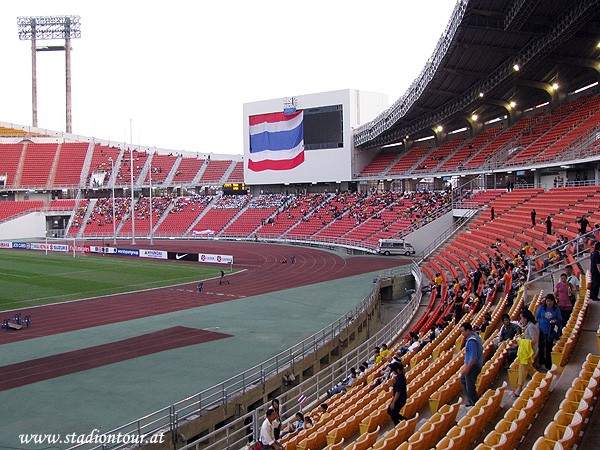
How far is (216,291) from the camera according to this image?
3044 cm

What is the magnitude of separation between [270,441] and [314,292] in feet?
68.3

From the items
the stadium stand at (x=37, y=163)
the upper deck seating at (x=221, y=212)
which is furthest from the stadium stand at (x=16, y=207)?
the upper deck seating at (x=221, y=212)

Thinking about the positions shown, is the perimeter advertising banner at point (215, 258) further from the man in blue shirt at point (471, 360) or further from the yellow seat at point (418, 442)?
the yellow seat at point (418, 442)

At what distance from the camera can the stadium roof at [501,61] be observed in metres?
28.1

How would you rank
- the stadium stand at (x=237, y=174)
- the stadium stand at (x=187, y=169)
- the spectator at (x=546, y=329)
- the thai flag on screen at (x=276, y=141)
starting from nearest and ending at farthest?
1. the spectator at (x=546, y=329)
2. the thai flag on screen at (x=276, y=141)
3. the stadium stand at (x=237, y=174)
4. the stadium stand at (x=187, y=169)

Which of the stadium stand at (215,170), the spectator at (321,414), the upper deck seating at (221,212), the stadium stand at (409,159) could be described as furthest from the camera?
the stadium stand at (215,170)

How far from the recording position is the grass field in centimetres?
2928

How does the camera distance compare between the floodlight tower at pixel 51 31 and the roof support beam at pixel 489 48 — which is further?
the floodlight tower at pixel 51 31

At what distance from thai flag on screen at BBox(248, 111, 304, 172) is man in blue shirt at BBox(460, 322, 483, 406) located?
56.4m

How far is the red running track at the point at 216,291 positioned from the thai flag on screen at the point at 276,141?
16.8m

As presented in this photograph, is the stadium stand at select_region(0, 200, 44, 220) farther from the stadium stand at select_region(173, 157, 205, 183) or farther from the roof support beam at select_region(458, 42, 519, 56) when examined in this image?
the roof support beam at select_region(458, 42, 519, 56)

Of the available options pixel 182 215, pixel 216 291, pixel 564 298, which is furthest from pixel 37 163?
pixel 564 298

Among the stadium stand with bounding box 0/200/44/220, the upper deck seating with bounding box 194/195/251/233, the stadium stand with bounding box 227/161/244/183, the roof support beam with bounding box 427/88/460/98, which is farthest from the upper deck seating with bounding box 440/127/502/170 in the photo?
the stadium stand with bounding box 0/200/44/220

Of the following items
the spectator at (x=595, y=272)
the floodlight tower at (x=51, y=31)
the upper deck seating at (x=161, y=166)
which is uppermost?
the floodlight tower at (x=51, y=31)
